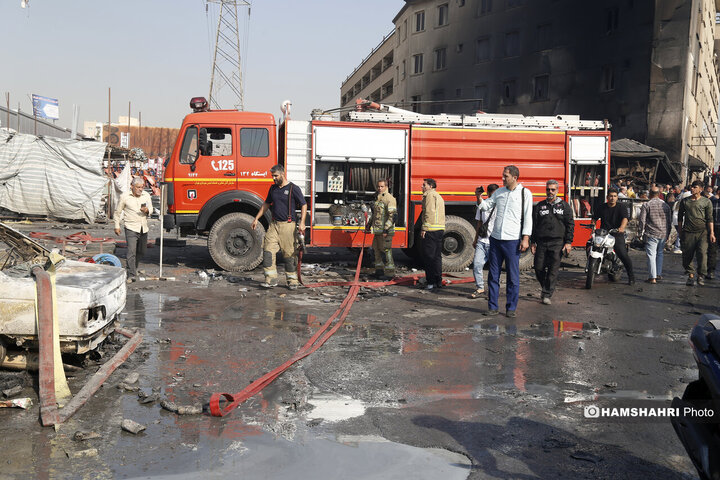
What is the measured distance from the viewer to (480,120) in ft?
41.3

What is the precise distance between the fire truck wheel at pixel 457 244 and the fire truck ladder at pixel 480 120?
1968mm

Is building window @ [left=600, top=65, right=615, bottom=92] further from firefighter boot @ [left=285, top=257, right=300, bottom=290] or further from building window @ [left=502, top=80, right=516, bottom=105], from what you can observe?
firefighter boot @ [left=285, top=257, right=300, bottom=290]

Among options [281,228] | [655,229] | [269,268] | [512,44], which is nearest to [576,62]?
[512,44]

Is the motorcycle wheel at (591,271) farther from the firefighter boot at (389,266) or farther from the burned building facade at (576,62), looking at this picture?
the burned building facade at (576,62)

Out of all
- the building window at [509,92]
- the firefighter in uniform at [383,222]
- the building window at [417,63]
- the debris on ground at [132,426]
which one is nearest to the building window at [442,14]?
the building window at [417,63]

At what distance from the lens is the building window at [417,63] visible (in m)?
49.2

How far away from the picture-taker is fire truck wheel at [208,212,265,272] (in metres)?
11.5

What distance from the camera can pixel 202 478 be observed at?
3346mm

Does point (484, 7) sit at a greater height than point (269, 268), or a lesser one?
greater

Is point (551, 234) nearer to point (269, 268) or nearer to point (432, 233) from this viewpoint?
point (432, 233)

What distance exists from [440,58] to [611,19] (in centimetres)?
1532

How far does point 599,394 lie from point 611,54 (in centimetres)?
3431

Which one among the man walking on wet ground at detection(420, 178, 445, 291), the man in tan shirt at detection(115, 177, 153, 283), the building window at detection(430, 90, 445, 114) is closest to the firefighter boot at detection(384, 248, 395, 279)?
the man walking on wet ground at detection(420, 178, 445, 291)

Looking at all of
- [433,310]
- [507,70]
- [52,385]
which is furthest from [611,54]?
[52,385]
